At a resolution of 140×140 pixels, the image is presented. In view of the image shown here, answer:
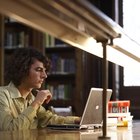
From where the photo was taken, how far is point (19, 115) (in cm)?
203

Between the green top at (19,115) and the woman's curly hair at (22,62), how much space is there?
103 mm

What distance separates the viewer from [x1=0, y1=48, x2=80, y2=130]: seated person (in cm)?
200

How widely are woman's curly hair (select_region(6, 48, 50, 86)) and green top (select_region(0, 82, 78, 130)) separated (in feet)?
0.34

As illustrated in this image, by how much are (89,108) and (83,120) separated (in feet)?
0.26

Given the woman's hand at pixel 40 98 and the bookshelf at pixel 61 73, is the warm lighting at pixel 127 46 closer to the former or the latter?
the woman's hand at pixel 40 98

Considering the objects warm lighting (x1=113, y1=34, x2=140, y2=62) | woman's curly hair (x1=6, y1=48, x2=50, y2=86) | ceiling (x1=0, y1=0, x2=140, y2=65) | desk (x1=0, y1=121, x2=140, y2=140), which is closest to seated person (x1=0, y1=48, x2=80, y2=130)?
woman's curly hair (x1=6, y1=48, x2=50, y2=86)

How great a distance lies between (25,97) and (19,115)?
1.14ft

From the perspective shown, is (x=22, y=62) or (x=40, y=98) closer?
(x=40, y=98)

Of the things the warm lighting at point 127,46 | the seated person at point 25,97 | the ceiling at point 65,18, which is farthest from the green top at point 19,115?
the ceiling at point 65,18

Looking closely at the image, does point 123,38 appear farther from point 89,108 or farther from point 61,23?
point 89,108

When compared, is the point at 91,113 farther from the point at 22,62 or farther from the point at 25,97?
the point at 22,62

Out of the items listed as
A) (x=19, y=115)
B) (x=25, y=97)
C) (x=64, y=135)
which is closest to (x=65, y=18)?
(x=64, y=135)

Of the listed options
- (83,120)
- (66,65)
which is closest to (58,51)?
(66,65)

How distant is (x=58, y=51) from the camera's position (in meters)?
4.71
